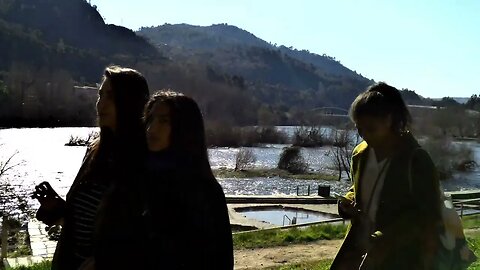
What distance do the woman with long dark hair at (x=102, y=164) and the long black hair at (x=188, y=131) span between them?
0.79ft

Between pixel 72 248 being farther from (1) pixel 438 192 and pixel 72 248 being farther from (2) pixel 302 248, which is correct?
(2) pixel 302 248

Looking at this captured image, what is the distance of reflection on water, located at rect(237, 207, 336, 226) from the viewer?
76.3 feet

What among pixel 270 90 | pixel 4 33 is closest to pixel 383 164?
pixel 4 33

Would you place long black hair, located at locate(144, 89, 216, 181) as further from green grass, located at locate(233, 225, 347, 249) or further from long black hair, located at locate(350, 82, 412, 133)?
green grass, located at locate(233, 225, 347, 249)

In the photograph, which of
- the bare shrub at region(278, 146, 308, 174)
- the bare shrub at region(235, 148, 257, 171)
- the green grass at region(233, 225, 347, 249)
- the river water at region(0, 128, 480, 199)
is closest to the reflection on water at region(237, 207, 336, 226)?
the river water at region(0, 128, 480, 199)

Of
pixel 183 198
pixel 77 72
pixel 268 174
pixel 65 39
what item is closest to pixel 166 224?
pixel 183 198

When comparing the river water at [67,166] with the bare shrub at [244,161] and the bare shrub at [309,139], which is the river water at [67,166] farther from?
the bare shrub at [309,139]

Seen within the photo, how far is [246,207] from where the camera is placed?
25.9 m

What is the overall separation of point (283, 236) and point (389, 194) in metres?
10.1

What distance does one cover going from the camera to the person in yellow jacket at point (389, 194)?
2357 millimetres

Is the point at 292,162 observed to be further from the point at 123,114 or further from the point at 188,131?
the point at 188,131

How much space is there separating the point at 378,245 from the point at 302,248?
28.9ft

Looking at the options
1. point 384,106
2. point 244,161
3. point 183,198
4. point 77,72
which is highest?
point 77,72

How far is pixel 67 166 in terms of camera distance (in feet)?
147
